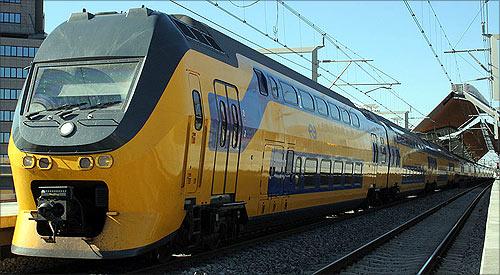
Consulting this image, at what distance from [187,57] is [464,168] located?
58925mm

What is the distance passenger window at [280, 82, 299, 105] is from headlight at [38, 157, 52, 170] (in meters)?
6.22

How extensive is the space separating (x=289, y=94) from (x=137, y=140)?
6064mm

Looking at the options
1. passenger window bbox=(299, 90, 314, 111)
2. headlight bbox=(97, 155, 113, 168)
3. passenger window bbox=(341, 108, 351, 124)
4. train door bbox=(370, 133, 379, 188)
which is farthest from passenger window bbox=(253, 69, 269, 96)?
train door bbox=(370, 133, 379, 188)

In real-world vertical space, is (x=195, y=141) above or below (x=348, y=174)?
above

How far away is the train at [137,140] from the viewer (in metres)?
7.63

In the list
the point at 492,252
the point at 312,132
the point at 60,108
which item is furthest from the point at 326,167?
the point at 492,252

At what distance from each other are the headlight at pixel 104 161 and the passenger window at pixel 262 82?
4.55m

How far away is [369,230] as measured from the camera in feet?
50.0

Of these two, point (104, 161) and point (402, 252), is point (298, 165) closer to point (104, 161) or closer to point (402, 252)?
point (402, 252)

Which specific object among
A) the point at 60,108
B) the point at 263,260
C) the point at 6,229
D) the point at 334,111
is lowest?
the point at 263,260

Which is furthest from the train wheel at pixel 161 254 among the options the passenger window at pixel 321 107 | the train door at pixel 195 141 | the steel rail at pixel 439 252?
the passenger window at pixel 321 107

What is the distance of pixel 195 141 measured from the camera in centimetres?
866

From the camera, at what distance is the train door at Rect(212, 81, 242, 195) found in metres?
9.45

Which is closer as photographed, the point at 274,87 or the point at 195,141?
the point at 195,141
